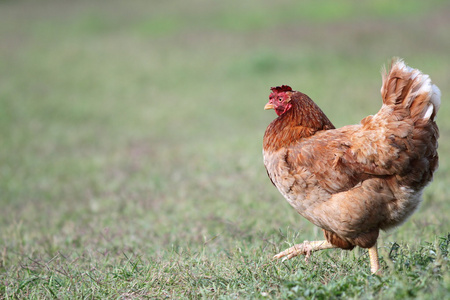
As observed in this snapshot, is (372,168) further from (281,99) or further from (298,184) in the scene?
(281,99)

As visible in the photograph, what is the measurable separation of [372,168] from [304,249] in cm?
88

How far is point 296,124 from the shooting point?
418 cm

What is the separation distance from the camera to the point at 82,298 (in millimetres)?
3582

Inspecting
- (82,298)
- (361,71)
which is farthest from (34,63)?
(82,298)

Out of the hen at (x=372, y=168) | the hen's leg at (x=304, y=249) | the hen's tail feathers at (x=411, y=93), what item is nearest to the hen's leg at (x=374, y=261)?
the hen at (x=372, y=168)

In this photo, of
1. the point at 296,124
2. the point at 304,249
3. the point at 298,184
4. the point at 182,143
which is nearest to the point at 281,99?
the point at 296,124

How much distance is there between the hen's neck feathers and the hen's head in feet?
0.12

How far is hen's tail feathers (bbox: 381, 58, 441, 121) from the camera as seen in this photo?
12.1 feet

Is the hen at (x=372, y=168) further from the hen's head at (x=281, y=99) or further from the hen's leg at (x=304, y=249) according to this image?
the hen's head at (x=281, y=99)

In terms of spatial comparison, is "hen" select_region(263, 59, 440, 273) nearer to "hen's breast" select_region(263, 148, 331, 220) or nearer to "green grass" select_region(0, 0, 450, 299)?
"hen's breast" select_region(263, 148, 331, 220)

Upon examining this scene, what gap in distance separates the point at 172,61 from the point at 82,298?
48.8 ft

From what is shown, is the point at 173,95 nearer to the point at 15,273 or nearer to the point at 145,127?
the point at 145,127

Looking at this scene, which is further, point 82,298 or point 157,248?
point 157,248

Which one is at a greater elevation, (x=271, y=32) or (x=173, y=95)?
(x=271, y=32)
